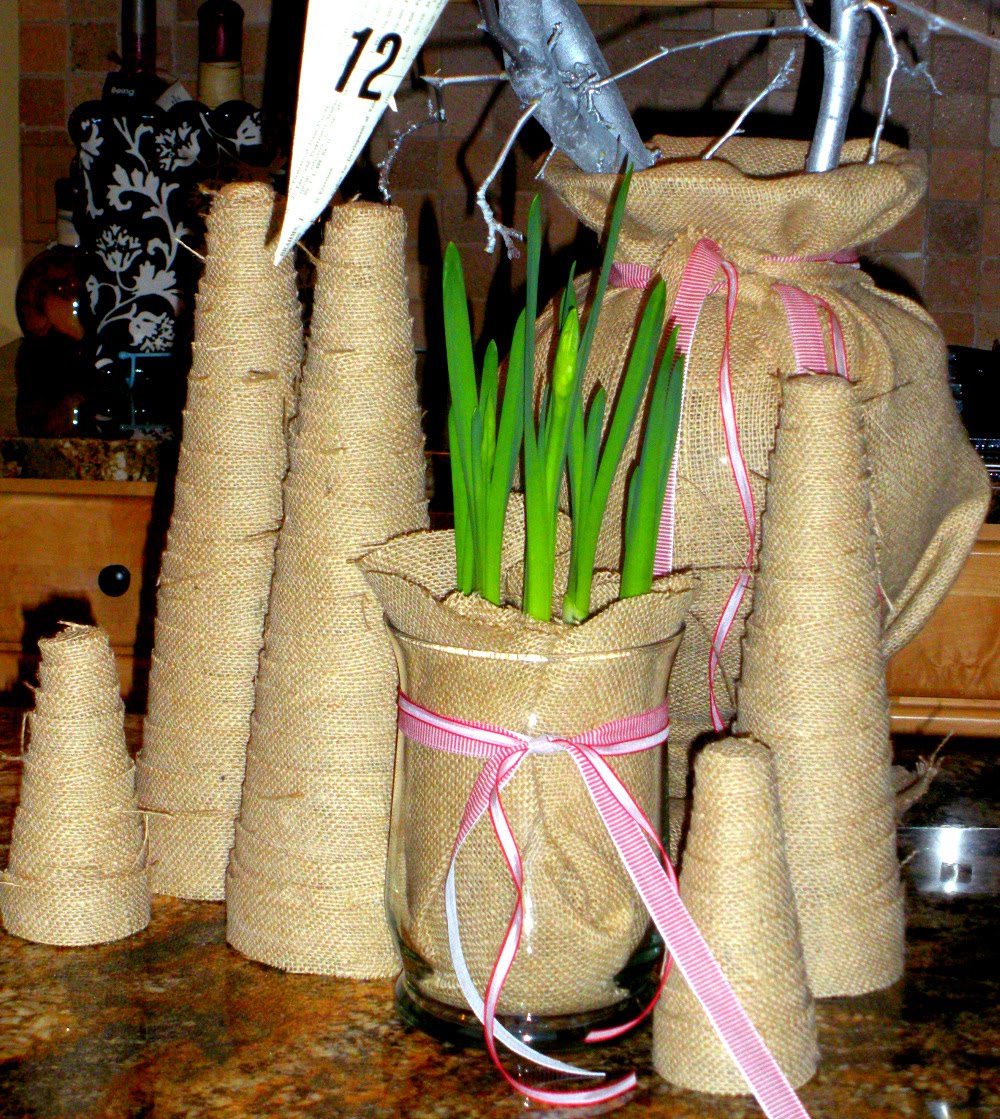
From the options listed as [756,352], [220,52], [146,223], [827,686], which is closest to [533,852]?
[827,686]

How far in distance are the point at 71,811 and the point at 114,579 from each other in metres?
0.75

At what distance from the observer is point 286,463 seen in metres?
0.60

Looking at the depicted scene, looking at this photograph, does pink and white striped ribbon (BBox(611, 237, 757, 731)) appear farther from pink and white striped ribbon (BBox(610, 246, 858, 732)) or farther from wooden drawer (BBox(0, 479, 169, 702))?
wooden drawer (BBox(0, 479, 169, 702))

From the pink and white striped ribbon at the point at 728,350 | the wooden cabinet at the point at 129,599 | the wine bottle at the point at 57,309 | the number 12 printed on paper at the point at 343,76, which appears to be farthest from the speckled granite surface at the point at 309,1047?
the wine bottle at the point at 57,309

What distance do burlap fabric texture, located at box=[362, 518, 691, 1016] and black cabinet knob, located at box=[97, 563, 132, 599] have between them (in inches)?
32.9

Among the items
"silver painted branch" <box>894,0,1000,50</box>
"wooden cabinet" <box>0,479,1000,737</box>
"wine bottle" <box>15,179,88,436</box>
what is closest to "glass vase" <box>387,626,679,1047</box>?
"silver painted branch" <box>894,0,1000,50</box>

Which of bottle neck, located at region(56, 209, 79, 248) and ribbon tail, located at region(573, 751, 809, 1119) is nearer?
ribbon tail, located at region(573, 751, 809, 1119)

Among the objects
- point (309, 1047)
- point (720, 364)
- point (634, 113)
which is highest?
point (634, 113)

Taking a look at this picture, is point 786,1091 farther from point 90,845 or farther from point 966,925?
point 90,845

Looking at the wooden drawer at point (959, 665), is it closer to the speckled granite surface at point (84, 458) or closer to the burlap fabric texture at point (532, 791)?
the speckled granite surface at point (84, 458)

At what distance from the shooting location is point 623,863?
0.49 metres

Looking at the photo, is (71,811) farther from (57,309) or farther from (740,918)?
(57,309)

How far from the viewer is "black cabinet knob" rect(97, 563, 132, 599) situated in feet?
4.25

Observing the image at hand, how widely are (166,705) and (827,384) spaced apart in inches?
12.2
